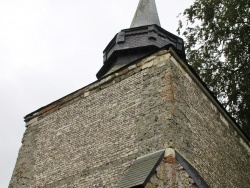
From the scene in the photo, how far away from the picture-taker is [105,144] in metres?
7.79

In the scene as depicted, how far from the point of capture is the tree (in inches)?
520

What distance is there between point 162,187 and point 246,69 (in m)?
8.06

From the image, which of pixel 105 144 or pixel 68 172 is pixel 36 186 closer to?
pixel 68 172

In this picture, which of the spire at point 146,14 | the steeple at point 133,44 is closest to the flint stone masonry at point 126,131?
the steeple at point 133,44

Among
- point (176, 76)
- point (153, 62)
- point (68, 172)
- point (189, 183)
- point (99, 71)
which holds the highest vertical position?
point (99, 71)

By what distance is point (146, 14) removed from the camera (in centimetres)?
1421

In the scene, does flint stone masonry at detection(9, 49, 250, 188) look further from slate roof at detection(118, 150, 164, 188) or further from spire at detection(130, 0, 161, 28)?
spire at detection(130, 0, 161, 28)

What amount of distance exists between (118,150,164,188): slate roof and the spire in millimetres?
7395

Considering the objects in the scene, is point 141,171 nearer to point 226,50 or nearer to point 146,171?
point 146,171

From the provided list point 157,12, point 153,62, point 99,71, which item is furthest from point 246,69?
point 153,62

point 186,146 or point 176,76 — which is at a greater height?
point 176,76

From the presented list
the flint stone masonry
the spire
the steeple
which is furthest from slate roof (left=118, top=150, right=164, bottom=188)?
the spire

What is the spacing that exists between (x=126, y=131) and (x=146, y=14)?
7.44 m

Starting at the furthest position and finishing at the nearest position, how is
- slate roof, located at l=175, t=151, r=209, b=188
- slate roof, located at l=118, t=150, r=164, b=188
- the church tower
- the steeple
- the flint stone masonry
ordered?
the steeple, the flint stone masonry, the church tower, slate roof, located at l=175, t=151, r=209, b=188, slate roof, located at l=118, t=150, r=164, b=188
